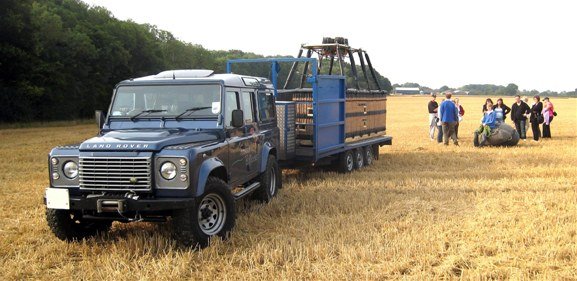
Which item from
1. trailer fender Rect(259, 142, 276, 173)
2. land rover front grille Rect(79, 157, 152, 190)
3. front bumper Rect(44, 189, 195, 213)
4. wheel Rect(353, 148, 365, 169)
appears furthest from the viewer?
wheel Rect(353, 148, 365, 169)

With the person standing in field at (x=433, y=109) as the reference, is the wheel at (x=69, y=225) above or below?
below

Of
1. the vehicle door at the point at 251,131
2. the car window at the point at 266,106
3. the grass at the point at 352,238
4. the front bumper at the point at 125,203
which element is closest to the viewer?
the grass at the point at 352,238

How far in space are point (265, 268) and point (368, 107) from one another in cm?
854

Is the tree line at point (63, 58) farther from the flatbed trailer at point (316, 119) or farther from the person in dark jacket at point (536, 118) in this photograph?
the person in dark jacket at point (536, 118)

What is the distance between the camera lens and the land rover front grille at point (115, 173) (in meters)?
5.71

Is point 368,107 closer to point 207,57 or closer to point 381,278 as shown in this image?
point 381,278

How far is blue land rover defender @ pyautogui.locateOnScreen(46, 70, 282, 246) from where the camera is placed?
5.72 meters

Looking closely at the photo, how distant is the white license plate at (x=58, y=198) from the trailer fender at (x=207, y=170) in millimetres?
1387

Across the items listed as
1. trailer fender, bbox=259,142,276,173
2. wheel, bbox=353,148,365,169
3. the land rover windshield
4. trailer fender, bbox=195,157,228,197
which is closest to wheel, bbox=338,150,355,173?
wheel, bbox=353,148,365,169

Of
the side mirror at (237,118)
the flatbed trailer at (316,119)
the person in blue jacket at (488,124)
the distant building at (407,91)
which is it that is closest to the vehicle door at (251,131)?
the side mirror at (237,118)

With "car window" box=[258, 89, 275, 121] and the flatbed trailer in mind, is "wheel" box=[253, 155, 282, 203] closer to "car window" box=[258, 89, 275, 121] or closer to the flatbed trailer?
"car window" box=[258, 89, 275, 121]

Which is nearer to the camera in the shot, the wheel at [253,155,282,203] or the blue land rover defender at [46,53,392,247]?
the blue land rover defender at [46,53,392,247]

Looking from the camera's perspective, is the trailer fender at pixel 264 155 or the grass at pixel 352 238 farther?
the trailer fender at pixel 264 155

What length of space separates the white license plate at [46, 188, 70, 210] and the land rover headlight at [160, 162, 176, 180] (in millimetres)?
1058
